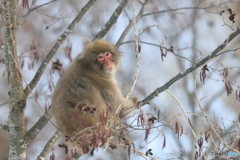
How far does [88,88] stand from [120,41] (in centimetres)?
112

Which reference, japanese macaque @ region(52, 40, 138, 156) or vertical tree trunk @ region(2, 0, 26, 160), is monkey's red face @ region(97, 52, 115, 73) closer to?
japanese macaque @ region(52, 40, 138, 156)

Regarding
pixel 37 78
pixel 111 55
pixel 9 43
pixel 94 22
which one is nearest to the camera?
pixel 9 43

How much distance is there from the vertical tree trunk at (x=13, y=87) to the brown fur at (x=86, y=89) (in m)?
0.55

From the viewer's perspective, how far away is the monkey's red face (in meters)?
6.09

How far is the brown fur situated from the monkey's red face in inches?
2.2

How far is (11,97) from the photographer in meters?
4.96

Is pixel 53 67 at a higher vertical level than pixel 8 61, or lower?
higher

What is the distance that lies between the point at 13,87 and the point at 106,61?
165 centimetres

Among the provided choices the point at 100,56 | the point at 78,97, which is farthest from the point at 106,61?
the point at 78,97

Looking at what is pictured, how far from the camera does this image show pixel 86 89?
559 centimetres

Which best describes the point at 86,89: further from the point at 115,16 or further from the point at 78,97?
the point at 115,16

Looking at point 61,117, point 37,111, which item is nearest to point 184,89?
point 37,111

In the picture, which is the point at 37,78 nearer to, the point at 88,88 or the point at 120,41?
the point at 88,88

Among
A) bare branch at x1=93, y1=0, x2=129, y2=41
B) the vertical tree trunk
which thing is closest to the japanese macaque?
bare branch at x1=93, y1=0, x2=129, y2=41
